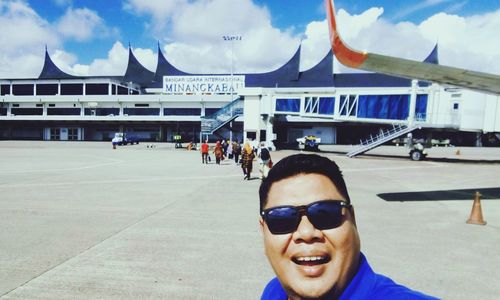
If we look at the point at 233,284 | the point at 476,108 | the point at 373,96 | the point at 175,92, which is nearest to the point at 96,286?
the point at 233,284

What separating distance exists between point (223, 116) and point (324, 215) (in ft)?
132

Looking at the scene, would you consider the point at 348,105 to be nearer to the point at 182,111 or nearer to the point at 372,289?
the point at 372,289

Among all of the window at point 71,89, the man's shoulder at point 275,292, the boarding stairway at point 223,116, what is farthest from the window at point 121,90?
the man's shoulder at point 275,292

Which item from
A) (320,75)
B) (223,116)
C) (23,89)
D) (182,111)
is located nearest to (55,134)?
(23,89)

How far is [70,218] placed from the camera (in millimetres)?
7922

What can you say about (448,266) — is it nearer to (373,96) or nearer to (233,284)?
(233,284)

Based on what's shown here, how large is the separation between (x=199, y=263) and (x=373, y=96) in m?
28.0

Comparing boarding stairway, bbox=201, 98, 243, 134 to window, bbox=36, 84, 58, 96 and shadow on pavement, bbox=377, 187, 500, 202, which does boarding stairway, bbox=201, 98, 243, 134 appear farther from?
window, bbox=36, 84, 58, 96

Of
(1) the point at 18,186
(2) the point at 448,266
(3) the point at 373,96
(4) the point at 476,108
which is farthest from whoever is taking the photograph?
(3) the point at 373,96

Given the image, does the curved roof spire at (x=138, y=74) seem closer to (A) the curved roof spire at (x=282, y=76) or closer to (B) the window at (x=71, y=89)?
(B) the window at (x=71, y=89)

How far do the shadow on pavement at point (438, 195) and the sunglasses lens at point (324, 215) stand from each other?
9.98 metres

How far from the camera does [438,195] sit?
1152 cm

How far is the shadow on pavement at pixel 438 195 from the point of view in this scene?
35.6 ft

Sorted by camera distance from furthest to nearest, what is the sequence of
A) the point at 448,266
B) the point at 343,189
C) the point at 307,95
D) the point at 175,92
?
1. the point at 175,92
2. the point at 307,95
3. the point at 448,266
4. the point at 343,189
